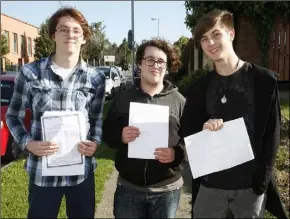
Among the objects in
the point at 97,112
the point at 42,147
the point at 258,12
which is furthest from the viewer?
the point at 258,12

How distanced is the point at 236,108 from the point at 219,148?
28cm

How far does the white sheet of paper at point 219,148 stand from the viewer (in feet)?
7.36

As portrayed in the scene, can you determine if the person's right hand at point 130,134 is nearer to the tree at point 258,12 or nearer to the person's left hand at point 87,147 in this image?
the person's left hand at point 87,147

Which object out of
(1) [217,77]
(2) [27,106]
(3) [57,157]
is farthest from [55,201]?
(1) [217,77]

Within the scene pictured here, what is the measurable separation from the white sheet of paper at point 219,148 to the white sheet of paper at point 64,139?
0.79m

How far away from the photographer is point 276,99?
7.37ft

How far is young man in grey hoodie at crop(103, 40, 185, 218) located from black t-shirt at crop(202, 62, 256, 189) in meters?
0.44

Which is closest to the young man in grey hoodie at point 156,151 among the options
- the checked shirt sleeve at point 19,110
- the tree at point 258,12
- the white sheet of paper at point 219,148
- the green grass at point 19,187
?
the white sheet of paper at point 219,148

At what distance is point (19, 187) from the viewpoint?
5.63 metres

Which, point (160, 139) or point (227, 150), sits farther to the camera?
point (160, 139)

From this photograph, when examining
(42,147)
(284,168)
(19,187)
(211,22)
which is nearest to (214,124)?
(211,22)

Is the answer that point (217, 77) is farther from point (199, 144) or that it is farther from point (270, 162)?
point (270, 162)

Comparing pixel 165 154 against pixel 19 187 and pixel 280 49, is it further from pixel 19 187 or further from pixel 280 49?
pixel 280 49

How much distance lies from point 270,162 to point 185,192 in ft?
10.9
